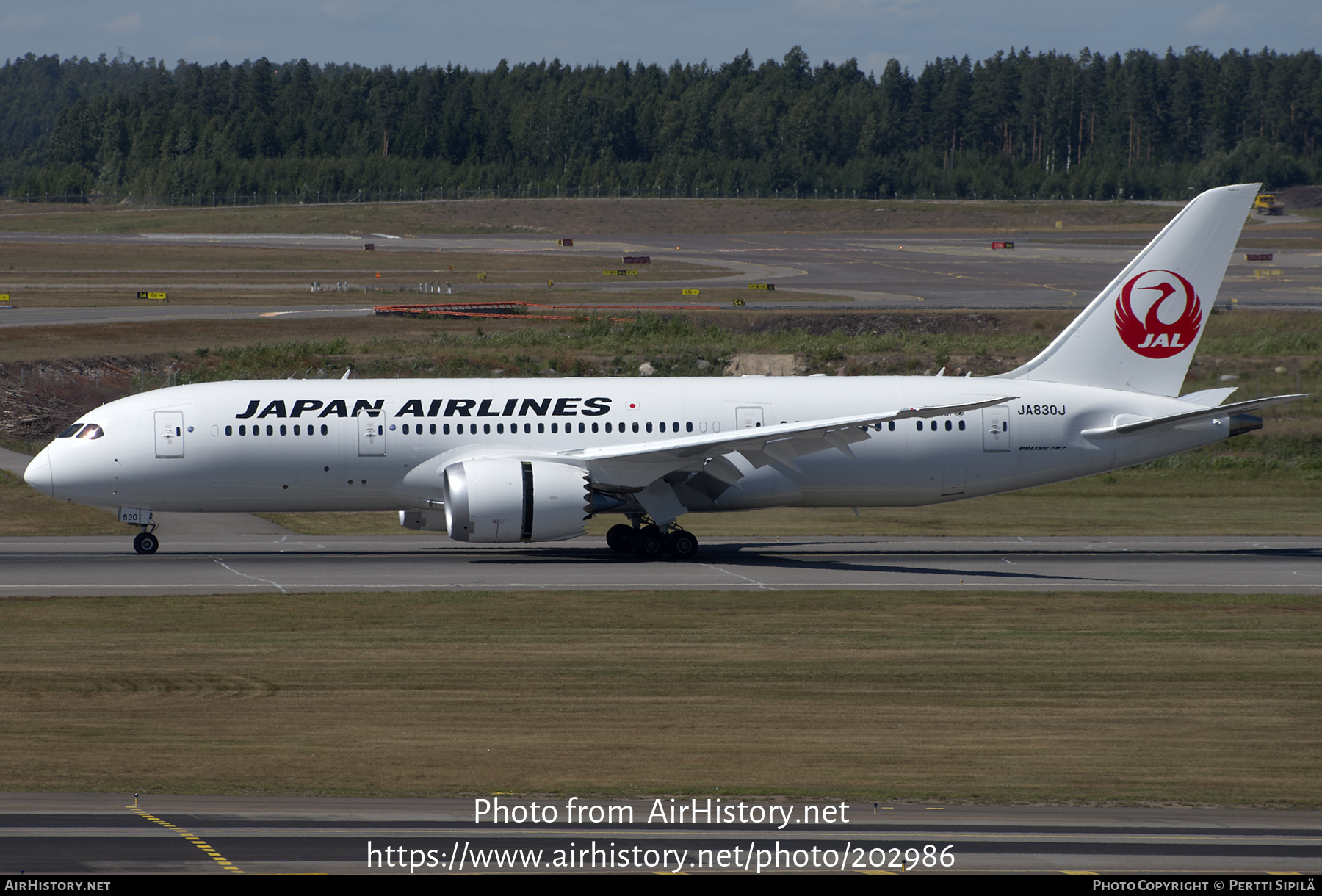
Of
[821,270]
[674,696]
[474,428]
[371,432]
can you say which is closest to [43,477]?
[371,432]

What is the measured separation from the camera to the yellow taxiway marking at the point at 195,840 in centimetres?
1441

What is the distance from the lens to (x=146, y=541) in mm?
38031

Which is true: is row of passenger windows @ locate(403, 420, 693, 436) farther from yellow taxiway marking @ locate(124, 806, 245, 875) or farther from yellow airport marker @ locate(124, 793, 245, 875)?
yellow taxiway marking @ locate(124, 806, 245, 875)

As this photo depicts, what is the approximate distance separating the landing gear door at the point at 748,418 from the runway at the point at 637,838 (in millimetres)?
21175

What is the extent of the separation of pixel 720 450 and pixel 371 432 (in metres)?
9.22

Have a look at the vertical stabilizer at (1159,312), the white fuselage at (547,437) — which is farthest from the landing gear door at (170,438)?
the vertical stabilizer at (1159,312)

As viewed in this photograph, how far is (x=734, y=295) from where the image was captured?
9481 centimetres

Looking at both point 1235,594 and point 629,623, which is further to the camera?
point 1235,594

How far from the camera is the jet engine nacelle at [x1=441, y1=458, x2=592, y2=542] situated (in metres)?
34.7

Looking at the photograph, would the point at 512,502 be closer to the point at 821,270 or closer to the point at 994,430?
the point at 994,430

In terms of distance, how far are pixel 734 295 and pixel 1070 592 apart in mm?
63507

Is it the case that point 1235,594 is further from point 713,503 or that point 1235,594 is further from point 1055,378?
point 713,503

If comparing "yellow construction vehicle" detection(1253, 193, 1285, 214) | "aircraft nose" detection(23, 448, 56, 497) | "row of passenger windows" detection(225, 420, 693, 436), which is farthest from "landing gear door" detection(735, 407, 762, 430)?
"yellow construction vehicle" detection(1253, 193, 1285, 214)
